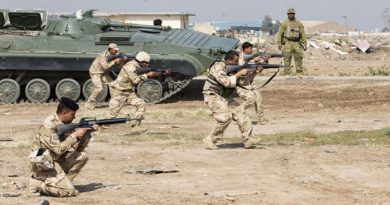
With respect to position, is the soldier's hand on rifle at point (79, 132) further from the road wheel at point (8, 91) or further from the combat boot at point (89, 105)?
the road wheel at point (8, 91)

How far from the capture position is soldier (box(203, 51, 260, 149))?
12719mm

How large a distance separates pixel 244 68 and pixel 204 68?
24.8 feet

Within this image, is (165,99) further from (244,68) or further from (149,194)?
(149,194)

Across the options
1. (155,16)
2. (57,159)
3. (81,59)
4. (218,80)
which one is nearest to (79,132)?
(57,159)

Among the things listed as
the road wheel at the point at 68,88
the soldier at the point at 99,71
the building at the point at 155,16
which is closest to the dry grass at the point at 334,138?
the soldier at the point at 99,71

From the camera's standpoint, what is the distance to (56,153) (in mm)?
9219

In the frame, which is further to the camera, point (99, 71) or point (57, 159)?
point (99, 71)

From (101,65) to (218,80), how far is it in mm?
6683

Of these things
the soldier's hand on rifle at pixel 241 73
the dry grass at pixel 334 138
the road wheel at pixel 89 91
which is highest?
the soldier's hand on rifle at pixel 241 73

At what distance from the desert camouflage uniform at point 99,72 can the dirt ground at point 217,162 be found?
58 cm

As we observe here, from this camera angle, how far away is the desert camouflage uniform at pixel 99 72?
1884 cm

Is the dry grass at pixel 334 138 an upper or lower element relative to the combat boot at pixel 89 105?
lower

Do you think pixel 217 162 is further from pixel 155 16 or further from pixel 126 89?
pixel 155 16

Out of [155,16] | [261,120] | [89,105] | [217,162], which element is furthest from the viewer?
[155,16]
